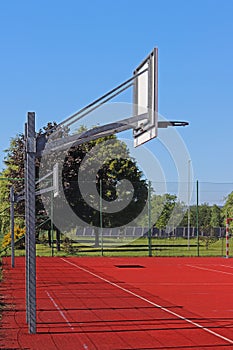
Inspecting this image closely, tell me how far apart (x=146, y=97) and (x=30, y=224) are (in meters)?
1.97

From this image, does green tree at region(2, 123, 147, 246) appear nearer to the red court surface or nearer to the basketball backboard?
the red court surface

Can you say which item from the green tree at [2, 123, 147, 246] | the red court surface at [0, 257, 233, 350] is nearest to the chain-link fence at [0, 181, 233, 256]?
the green tree at [2, 123, 147, 246]

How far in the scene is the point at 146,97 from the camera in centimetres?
782

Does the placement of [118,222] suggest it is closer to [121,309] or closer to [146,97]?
[121,309]

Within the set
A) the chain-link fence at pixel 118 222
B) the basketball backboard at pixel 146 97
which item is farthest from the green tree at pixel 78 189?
the basketball backboard at pixel 146 97

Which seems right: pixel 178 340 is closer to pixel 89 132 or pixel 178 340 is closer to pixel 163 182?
pixel 89 132

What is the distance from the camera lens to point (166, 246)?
26891 millimetres

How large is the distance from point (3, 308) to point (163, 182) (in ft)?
54.5

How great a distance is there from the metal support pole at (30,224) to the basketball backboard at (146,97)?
1282mm

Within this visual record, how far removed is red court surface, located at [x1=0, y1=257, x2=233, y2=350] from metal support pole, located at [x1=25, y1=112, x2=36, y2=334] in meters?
0.31

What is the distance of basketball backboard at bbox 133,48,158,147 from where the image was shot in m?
7.54

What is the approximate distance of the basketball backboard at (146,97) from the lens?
754 cm

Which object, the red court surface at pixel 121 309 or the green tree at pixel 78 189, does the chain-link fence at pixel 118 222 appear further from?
the red court surface at pixel 121 309

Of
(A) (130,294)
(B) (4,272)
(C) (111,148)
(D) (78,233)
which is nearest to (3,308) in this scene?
(A) (130,294)
